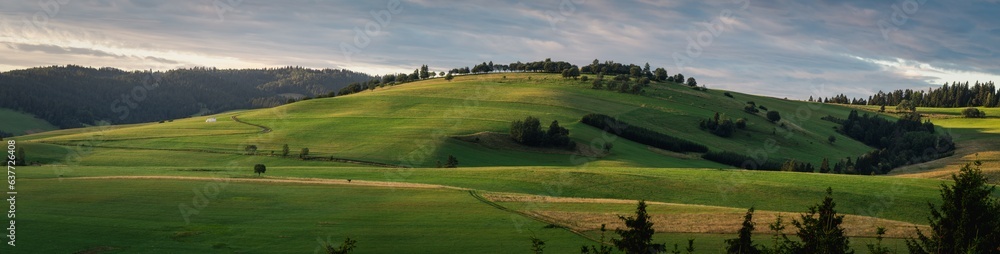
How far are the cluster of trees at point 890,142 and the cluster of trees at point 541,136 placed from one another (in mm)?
44191

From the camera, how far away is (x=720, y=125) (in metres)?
152

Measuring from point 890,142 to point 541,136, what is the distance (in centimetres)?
9979

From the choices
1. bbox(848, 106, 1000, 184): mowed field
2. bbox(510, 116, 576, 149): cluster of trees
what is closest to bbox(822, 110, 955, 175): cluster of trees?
bbox(848, 106, 1000, 184): mowed field

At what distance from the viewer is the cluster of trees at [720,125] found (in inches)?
5940

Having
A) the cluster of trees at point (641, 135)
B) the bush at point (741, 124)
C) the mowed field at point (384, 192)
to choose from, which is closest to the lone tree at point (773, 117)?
the bush at point (741, 124)

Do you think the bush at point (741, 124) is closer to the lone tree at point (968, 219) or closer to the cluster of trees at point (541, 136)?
the cluster of trees at point (541, 136)

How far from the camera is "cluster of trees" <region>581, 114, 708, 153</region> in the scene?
131750mm

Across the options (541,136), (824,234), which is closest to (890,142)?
(541,136)

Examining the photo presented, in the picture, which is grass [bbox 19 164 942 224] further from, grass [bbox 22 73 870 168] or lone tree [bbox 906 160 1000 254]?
lone tree [bbox 906 160 1000 254]

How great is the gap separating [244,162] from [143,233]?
5484 cm

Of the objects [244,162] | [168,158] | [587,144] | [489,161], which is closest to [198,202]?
[244,162]

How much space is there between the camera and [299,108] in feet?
524

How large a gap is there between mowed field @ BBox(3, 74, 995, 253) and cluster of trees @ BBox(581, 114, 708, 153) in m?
3.78

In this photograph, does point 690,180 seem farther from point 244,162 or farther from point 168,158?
point 168,158
